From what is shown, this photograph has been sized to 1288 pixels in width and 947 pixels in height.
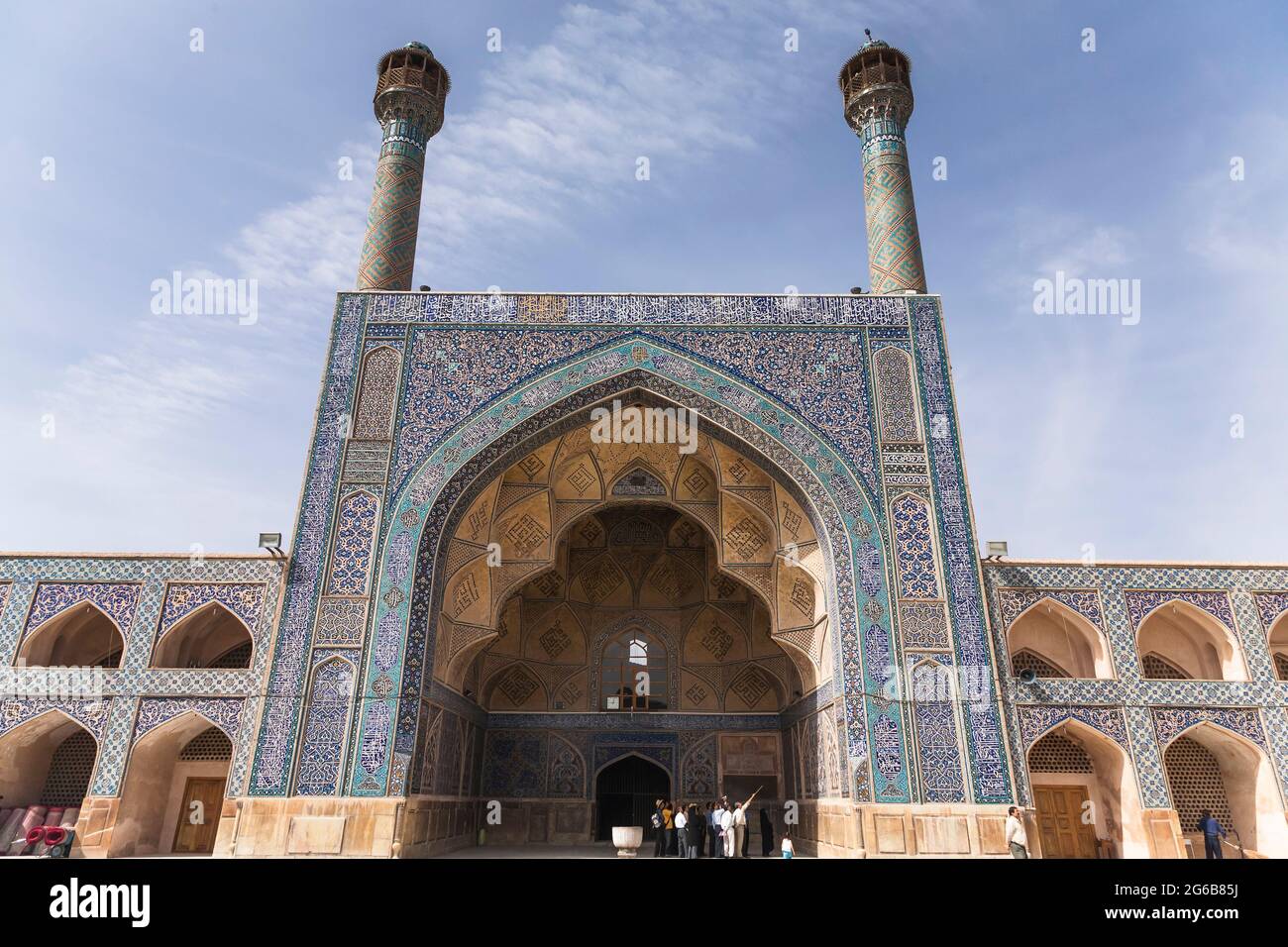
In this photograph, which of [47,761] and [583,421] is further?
[583,421]

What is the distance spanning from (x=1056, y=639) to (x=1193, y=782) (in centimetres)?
228

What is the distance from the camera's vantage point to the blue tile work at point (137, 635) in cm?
930

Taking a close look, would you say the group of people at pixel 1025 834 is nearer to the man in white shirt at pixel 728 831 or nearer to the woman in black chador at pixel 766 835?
the man in white shirt at pixel 728 831

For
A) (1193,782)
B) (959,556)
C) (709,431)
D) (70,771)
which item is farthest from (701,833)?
(70,771)

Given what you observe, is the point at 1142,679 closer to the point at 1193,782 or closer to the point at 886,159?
the point at 1193,782

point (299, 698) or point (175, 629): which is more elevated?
point (175, 629)

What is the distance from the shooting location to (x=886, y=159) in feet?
41.7

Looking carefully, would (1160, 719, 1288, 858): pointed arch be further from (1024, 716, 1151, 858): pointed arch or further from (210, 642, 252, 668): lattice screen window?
(210, 642, 252, 668): lattice screen window

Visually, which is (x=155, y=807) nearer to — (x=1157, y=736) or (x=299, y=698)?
(x=299, y=698)

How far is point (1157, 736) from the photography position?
369 inches

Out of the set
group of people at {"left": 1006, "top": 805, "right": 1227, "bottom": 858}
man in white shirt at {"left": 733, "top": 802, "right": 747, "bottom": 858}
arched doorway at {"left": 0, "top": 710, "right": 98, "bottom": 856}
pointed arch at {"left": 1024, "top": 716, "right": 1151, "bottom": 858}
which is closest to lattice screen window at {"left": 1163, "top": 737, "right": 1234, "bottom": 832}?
group of people at {"left": 1006, "top": 805, "right": 1227, "bottom": 858}
